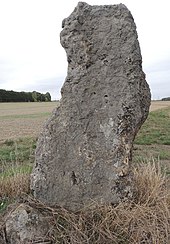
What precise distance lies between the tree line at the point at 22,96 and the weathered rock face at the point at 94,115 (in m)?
63.7

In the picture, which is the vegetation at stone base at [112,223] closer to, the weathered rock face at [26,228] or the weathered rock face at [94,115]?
the weathered rock face at [26,228]

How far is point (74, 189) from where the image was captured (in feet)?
14.7

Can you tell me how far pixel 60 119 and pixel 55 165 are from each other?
0.54m

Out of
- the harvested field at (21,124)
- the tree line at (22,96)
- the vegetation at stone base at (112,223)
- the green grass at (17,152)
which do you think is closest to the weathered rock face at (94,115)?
the vegetation at stone base at (112,223)

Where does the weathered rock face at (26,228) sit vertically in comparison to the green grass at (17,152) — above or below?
above

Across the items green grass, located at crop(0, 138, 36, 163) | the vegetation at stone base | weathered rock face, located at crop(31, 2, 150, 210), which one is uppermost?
weathered rock face, located at crop(31, 2, 150, 210)

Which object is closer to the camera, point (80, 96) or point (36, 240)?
point (36, 240)

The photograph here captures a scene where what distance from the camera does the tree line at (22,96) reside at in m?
68.6

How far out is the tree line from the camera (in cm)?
6856

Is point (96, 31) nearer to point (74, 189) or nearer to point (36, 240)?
point (74, 189)

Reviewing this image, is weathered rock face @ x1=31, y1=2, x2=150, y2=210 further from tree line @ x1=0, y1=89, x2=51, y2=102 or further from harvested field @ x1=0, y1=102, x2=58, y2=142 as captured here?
tree line @ x1=0, y1=89, x2=51, y2=102

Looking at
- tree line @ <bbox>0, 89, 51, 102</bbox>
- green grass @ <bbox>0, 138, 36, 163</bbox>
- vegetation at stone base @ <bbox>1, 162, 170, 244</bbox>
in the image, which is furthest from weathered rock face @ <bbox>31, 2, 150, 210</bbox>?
tree line @ <bbox>0, 89, 51, 102</bbox>

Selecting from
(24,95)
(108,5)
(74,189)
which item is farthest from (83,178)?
(24,95)

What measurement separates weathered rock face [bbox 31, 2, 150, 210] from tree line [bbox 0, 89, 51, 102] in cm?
6374
